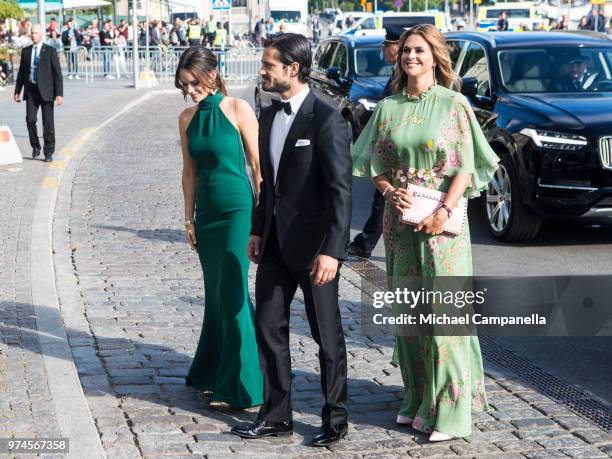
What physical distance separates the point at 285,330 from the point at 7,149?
36.6 ft

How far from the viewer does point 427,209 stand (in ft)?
16.7

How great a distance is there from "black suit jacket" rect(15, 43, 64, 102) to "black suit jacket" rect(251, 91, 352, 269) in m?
11.4

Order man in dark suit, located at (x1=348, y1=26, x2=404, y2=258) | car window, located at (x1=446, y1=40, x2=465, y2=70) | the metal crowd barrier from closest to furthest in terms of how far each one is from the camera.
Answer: man in dark suit, located at (x1=348, y1=26, x2=404, y2=258)
car window, located at (x1=446, y1=40, x2=465, y2=70)
the metal crowd barrier

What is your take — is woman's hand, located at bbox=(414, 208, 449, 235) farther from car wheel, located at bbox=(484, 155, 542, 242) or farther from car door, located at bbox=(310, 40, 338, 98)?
car door, located at bbox=(310, 40, 338, 98)

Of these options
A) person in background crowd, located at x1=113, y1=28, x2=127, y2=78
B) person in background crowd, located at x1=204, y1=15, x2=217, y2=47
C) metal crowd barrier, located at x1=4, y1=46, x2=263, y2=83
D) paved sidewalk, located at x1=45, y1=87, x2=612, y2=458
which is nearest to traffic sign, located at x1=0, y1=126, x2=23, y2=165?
paved sidewalk, located at x1=45, y1=87, x2=612, y2=458

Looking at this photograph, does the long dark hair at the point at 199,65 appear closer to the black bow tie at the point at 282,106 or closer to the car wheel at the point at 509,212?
the black bow tie at the point at 282,106

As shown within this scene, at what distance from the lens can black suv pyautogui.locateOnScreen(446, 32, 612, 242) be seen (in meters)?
9.59

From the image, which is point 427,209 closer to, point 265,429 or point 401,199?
point 401,199

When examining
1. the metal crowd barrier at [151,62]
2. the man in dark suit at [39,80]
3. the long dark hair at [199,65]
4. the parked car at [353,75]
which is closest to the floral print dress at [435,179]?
the long dark hair at [199,65]

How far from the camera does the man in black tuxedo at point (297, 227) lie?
484cm

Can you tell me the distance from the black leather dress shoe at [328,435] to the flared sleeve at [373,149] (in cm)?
114

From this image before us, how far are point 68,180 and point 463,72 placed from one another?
5282 millimetres

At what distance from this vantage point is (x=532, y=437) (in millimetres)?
5230

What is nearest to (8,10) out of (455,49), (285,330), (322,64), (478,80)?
(322,64)
